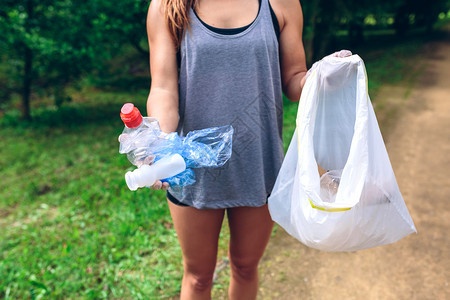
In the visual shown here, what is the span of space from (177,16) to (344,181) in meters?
0.85

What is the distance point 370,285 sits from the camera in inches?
97.1

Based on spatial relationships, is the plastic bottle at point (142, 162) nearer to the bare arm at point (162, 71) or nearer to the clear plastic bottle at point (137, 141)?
the clear plastic bottle at point (137, 141)

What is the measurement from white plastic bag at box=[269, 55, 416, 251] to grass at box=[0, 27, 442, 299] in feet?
4.53

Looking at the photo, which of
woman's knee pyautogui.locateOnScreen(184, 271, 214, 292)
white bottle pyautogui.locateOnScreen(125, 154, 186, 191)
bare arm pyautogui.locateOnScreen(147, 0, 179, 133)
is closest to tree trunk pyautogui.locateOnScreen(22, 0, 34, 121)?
bare arm pyautogui.locateOnScreen(147, 0, 179, 133)

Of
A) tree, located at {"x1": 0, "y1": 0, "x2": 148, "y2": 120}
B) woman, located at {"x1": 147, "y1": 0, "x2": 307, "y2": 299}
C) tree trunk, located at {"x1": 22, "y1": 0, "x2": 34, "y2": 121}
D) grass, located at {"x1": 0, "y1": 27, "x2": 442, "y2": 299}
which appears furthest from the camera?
tree trunk, located at {"x1": 22, "y1": 0, "x2": 34, "y2": 121}

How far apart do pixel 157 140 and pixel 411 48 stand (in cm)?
1516

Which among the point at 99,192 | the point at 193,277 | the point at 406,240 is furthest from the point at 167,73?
the point at 99,192

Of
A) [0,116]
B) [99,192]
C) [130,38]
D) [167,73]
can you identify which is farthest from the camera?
[0,116]

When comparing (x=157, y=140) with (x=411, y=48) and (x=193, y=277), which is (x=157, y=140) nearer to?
(x=193, y=277)

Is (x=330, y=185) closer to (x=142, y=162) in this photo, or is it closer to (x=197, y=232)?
(x=197, y=232)

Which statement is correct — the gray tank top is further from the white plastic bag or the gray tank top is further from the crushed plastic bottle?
the crushed plastic bottle

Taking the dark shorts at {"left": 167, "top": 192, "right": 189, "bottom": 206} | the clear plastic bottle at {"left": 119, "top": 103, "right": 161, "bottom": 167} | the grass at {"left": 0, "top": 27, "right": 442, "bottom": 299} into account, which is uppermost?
the clear plastic bottle at {"left": 119, "top": 103, "right": 161, "bottom": 167}

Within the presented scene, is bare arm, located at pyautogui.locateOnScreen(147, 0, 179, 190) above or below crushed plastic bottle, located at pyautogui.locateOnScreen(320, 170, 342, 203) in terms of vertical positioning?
above

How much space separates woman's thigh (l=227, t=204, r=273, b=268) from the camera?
1.55m
